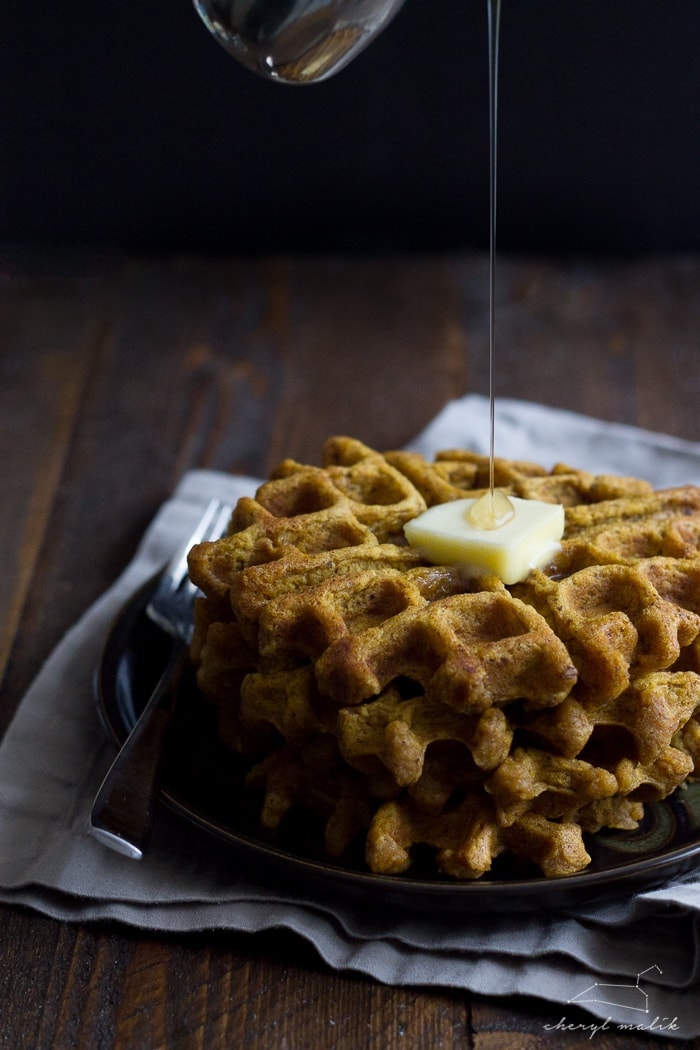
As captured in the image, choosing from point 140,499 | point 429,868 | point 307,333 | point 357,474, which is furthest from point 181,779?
point 307,333

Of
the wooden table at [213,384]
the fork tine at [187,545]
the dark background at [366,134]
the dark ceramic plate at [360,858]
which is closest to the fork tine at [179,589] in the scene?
the fork tine at [187,545]

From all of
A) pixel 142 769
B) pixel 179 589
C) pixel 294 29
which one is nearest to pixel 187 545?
pixel 179 589

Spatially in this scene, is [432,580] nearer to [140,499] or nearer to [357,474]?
[357,474]

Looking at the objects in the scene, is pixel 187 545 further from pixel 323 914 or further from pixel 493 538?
pixel 323 914

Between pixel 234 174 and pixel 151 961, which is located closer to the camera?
pixel 151 961

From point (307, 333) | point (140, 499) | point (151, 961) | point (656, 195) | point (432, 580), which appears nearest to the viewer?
point (151, 961)

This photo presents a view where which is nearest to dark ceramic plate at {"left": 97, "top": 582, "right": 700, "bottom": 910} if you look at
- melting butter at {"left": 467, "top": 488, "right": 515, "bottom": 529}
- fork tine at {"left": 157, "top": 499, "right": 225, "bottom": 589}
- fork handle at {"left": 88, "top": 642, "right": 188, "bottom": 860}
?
fork handle at {"left": 88, "top": 642, "right": 188, "bottom": 860}

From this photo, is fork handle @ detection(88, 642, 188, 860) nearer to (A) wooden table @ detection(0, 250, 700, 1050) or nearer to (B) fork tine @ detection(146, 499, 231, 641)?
(A) wooden table @ detection(0, 250, 700, 1050)
